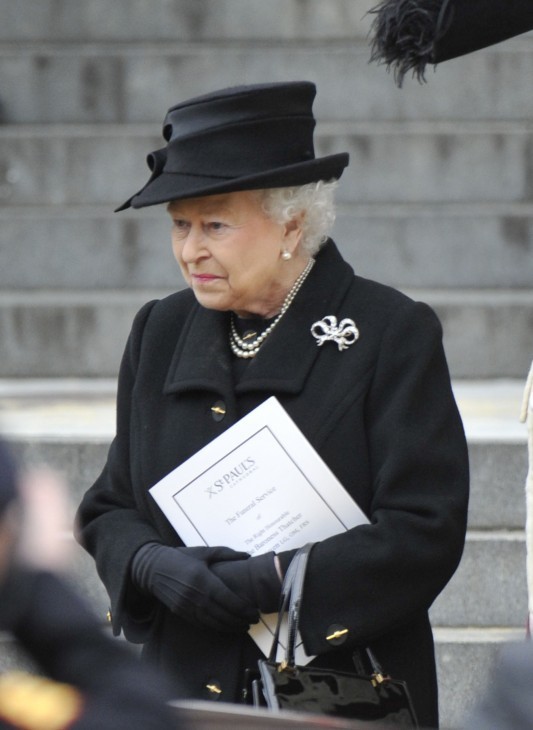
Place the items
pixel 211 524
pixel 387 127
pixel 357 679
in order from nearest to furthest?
1. pixel 357 679
2. pixel 211 524
3. pixel 387 127

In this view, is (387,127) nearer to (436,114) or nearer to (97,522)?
(436,114)

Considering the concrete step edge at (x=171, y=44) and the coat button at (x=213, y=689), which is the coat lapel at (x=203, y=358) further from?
the concrete step edge at (x=171, y=44)

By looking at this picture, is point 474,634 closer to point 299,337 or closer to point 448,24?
point 299,337

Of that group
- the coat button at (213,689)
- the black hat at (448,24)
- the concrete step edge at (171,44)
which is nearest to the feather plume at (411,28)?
the black hat at (448,24)

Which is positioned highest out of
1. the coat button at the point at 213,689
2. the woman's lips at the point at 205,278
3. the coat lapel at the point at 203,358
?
the woman's lips at the point at 205,278

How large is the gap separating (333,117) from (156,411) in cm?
409

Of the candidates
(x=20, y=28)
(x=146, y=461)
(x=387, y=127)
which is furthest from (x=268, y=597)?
(x=20, y=28)

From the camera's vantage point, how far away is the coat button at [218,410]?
281cm

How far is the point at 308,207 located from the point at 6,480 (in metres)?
1.54

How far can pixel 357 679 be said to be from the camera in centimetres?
260

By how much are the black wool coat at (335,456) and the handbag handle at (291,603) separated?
35 mm

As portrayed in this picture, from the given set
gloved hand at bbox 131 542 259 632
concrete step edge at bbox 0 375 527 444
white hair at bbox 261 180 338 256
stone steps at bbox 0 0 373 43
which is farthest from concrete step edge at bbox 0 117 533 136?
gloved hand at bbox 131 542 259 632

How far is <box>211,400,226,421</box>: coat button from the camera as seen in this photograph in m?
2.81

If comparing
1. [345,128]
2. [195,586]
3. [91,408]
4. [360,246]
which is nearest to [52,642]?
[195,586]
